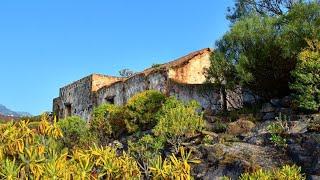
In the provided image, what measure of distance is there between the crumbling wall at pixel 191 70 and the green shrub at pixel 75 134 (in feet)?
20.3

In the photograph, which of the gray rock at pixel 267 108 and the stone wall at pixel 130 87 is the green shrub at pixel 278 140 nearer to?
the gray rock at pixel 267 108

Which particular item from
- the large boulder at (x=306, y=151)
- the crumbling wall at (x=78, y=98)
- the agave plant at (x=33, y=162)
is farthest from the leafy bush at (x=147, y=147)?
the crumbling wall at (x=78, y=98)

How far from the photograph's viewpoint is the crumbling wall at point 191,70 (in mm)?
34656

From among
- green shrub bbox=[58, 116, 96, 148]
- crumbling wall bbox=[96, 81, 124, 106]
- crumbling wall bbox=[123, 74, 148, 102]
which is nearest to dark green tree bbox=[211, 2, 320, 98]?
green shrub bbox=[58, 116, 96, 148]

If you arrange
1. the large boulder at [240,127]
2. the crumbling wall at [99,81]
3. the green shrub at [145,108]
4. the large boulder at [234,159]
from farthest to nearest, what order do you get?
the crumbling wall at [99,81]
the green shrub at [145,108]
the large boulder at [240,127]
the large boulder at [234,159]

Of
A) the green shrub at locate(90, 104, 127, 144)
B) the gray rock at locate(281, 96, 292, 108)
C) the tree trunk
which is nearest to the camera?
the gray rock at locate(281, 96, 292, 108)

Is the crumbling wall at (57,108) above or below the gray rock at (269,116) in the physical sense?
above

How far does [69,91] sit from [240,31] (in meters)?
20.8

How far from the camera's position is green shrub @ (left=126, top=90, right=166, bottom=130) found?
2998cm

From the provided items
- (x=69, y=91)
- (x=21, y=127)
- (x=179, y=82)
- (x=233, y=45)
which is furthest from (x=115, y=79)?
(x=21, y=127)

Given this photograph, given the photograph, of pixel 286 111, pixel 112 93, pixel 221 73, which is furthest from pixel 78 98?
pixel 286 111

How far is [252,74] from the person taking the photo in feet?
87.9

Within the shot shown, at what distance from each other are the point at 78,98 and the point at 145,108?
47.8 feet

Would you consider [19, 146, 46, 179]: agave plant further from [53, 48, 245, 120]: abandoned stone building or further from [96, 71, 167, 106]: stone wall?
[96, 71, 167, 106]: stone wall
